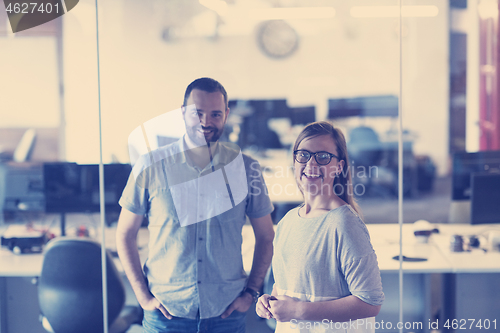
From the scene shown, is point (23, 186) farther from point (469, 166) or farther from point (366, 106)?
point (469, 166)

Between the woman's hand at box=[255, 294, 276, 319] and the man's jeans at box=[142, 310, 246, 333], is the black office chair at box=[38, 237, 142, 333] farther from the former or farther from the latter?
the woman's hand at box=[255, 294, 276, 319]

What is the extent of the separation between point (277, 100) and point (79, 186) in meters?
1.17

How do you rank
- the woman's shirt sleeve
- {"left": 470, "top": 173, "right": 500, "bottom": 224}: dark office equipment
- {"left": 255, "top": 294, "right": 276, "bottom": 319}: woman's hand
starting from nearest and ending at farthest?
1. the woman's shirt sleeve
2. {"left": 255, "top": 294, "right": 276, "bottom": 319}: woman's hand
3. {"left": 470, "top": 173, "right": 500, "bottom": 224}: dark office equipment

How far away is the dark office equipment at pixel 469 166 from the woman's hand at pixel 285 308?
1723 millimetres

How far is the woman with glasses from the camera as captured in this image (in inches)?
51.4

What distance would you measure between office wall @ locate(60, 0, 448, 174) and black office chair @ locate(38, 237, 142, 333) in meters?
0.49

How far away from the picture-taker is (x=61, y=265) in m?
2.33

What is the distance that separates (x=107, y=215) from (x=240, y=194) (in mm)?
798

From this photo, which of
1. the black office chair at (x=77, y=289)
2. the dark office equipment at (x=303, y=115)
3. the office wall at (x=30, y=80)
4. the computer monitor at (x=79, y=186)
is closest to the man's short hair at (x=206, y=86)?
the dark office equipment at (x=303, y=115)

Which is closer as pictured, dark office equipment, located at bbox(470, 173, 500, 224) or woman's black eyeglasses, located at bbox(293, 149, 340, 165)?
woman's black eyeglasses, located at bbox(293, 149, 340, 165)

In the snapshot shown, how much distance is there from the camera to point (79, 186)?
7.93ft

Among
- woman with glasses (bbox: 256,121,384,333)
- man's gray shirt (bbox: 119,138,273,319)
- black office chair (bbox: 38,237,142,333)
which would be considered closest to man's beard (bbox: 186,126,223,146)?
man's gray shirt (bbox: 119,138,273,319)

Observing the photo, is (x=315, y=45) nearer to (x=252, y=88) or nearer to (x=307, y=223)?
(x=252, y=88)

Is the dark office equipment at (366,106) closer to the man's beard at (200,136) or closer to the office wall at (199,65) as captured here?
the office wall at (199,65)
